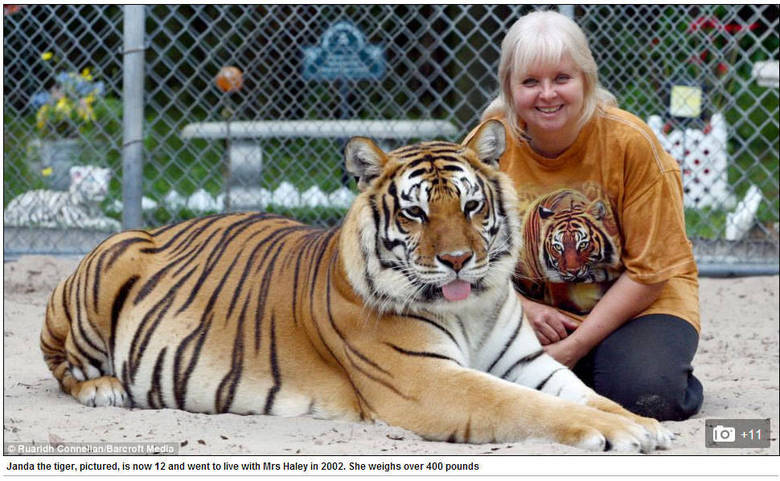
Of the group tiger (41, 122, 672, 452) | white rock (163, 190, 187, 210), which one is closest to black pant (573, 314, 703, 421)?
tiger (41, 122, 672, 452)

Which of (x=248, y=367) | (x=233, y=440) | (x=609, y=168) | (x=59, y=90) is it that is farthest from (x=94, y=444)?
(x=59, y=90)

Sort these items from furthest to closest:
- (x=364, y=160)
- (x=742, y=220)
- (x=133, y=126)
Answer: (x=742, y=220) → (x=133, y=126) → (x=364, y=160)

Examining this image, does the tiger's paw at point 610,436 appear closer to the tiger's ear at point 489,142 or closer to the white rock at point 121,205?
the tiger's ear at point 489,142

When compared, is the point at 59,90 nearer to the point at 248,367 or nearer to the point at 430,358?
the point at 248,367

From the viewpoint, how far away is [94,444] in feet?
8.13

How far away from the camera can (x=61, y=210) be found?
5.38 m

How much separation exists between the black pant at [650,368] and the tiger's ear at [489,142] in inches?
30.2

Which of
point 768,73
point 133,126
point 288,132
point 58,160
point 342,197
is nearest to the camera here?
point 133,126

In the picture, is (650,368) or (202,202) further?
(202,202)

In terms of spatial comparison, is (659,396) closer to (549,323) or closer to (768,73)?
(549,323)

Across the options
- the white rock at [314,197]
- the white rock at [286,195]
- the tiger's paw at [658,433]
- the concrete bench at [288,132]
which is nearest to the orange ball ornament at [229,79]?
the concrete bench at [288,132]

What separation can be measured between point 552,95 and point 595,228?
0.47 meters

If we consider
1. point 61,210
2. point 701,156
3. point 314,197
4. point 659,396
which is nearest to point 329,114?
point 314,197

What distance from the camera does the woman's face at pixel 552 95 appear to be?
119 inches
